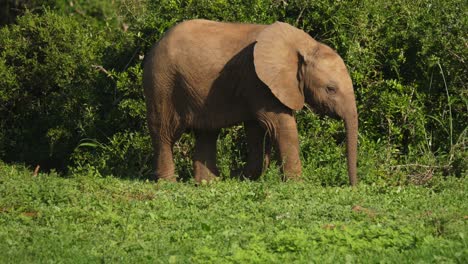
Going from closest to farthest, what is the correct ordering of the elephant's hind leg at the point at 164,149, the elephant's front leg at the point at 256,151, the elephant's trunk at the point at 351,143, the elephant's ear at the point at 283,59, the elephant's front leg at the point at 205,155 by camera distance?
the elephant's trunk at the point at 351,143 < the elephant's ear at the point at 283,59 < the elephant's front leg at the point at 256,151 < the elephant's hind leg at the point at 164,149 < the elephant's front leg at the point at 205,155

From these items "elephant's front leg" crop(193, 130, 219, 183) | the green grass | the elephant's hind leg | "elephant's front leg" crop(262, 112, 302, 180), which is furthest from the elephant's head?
the elephant's hind leg

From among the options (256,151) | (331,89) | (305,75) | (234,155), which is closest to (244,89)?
(305,75)

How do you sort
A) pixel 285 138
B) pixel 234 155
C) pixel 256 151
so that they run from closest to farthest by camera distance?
pixel 285 138 → pixel 256 151 → pixel 234 155

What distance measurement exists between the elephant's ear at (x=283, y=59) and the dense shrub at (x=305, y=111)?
115 cm

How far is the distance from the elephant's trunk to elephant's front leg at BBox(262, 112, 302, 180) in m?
0.61

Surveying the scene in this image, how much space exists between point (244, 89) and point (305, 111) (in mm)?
2035

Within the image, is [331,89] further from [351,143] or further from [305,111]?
[305,111]

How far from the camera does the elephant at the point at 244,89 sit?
12719 mm

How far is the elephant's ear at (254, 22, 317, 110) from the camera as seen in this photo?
41.5 ft

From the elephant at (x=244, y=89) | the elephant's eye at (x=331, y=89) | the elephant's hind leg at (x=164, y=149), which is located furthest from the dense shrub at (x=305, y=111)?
the elephant's eye at (x=331, y=89)

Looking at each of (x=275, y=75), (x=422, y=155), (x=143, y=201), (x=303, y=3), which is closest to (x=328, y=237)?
(x=143, y=201)

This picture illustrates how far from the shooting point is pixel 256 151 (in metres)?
13.4

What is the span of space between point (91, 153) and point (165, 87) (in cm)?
247

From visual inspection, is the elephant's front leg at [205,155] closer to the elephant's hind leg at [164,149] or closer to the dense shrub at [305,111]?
the elephant's hind leg at [164,149]
